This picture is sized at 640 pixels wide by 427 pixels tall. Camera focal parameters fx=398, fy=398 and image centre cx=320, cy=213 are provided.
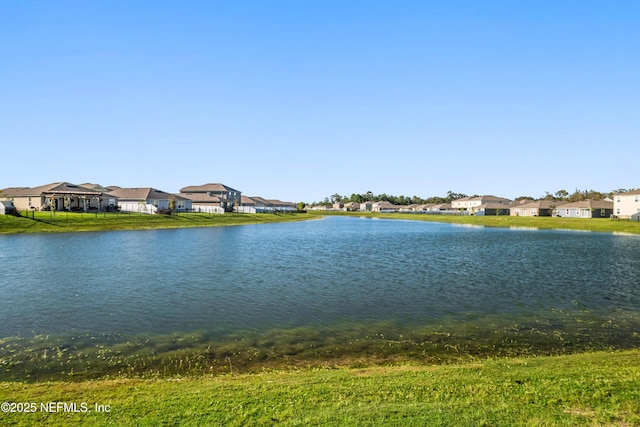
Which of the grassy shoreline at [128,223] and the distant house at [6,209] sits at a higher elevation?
the distant house at [6,209]

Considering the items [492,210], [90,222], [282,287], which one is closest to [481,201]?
[492,210]

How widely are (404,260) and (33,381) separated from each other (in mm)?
29262

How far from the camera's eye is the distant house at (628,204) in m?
90.2

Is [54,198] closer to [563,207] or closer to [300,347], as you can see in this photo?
[300,347]

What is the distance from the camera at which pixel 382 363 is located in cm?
1220

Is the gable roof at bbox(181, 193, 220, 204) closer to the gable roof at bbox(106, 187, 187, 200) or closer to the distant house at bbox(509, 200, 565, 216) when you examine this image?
the gable roof at bbox(106, 187, 187, 200)

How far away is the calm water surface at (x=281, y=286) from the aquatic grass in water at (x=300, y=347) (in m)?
1.26

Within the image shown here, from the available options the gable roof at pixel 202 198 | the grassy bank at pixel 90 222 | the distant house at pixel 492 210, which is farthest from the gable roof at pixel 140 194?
the distant house at pixel 492 210

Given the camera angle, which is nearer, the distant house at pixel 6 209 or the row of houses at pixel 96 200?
the distant house at pixel 6 209

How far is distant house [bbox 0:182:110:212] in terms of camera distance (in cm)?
7856

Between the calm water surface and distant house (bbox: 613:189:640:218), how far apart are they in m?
62.8

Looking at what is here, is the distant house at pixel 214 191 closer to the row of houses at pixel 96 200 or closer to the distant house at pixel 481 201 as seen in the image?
the row of houses at pixel 96 200

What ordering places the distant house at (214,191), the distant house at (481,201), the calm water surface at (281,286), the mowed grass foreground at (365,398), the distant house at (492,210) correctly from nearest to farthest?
the mowed grass foreground at (365,398), the calm water surface at (281,286), the distant house at (214,191), the distant house at (492,210), the distant house at (481,201)

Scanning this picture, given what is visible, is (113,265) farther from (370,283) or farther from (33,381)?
(33,381)
